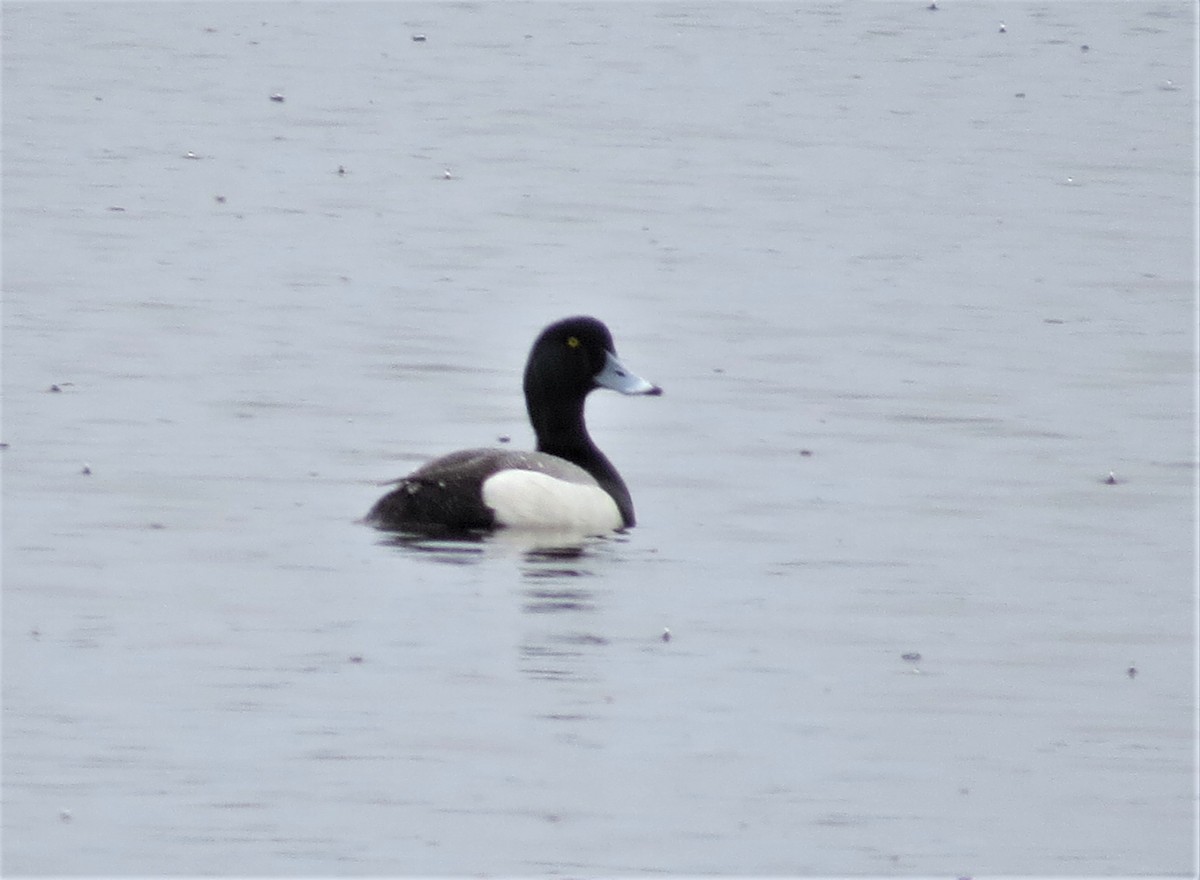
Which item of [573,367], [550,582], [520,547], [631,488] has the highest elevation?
[573,367]

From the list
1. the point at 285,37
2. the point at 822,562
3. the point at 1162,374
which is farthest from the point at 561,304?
the point at 285,37

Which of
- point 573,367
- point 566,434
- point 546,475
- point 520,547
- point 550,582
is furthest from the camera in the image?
point 573,367

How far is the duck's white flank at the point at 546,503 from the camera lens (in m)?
12.7

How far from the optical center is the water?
29.2 feet

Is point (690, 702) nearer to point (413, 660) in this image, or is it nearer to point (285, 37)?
point (413, 660)

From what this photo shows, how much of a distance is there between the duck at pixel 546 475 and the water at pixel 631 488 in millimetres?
202

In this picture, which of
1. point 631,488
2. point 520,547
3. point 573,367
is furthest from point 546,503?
point 631,488

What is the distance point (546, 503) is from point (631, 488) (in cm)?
135

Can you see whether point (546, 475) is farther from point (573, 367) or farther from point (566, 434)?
point (573, 367)

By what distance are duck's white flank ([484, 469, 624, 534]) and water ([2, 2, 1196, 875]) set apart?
17 cm

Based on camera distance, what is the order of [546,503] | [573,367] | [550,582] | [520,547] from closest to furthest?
[550,582] < [520,547] < [546,503] < [573,367]

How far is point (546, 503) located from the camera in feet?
42.1

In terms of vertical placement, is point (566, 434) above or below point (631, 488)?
above

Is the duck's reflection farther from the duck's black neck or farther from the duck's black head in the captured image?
the duck's black head
